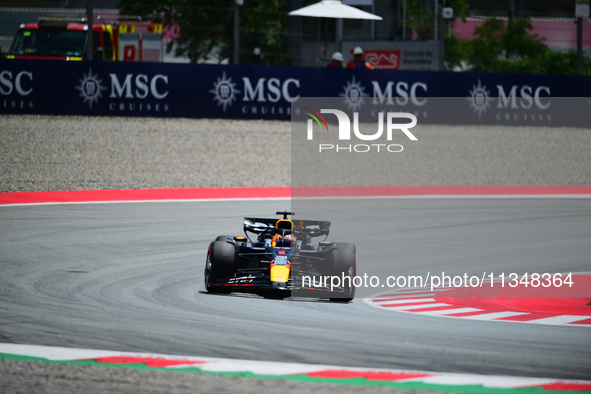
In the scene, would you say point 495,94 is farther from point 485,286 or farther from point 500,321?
point 500,321

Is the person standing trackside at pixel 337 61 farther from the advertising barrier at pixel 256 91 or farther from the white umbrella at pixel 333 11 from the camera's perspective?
the white umbrella at pixel 333 11

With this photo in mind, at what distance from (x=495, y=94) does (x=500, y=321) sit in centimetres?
1590

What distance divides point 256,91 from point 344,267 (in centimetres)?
1397

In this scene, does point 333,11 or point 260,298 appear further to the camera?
point 333,11

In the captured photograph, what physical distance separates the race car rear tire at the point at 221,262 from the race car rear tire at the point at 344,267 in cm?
91

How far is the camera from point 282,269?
7.97 metres

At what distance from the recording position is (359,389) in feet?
17.9

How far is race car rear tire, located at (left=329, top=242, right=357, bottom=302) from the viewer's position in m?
8.12

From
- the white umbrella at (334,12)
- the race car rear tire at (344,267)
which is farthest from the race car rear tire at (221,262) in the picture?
the white umbrella at (334,12)

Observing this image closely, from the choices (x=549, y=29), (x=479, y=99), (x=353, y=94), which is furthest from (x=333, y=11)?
(x=549, y=29)

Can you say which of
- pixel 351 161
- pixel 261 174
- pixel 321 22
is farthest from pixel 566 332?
pixel 321 22

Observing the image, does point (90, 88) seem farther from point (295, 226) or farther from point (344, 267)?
point (344, 267)

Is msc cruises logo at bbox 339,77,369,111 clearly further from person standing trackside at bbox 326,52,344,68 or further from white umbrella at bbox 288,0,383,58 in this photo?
white umbrella at bbox 288,0,383,58

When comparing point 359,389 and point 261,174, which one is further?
point 261,174
